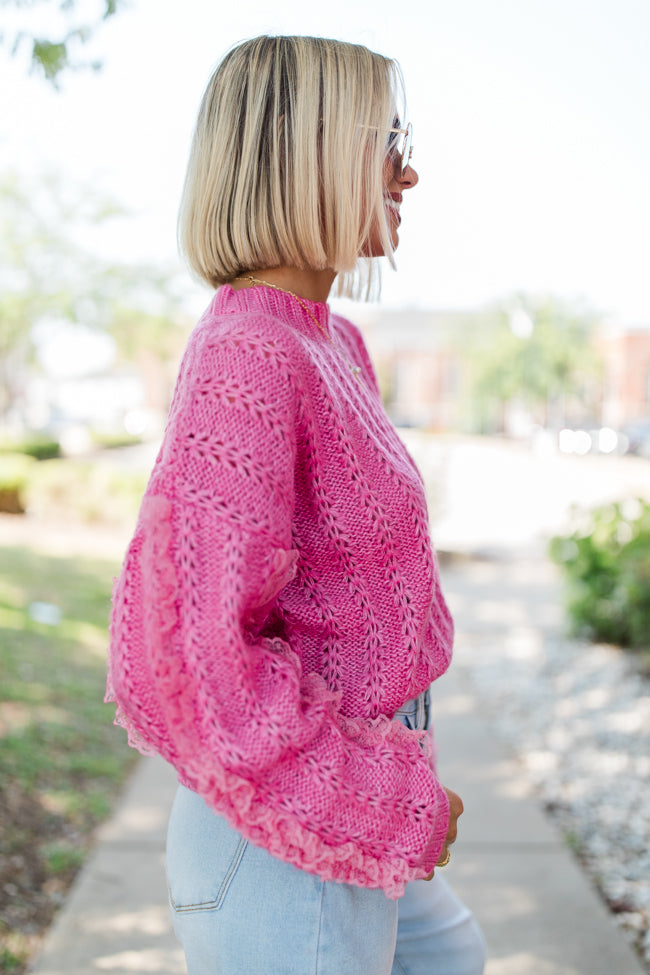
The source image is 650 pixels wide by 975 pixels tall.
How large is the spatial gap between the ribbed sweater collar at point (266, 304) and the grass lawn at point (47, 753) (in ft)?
7.29

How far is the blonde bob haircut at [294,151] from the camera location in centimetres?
124

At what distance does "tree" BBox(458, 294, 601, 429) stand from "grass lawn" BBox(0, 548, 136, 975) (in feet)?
129

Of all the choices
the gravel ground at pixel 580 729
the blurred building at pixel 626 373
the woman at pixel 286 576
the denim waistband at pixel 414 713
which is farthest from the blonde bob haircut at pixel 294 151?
the blurred building at pixel 626 373

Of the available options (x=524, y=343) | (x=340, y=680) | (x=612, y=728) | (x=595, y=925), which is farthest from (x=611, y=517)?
(x=524, y=343)

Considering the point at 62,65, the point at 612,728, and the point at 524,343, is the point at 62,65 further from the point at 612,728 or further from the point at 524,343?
the point at 524,343

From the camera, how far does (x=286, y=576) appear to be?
114 centimetres

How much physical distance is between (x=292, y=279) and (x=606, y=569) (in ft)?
17.2

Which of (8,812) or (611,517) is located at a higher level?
(611,517)

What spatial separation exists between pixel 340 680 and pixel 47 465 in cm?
1200

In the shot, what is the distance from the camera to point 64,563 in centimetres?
896

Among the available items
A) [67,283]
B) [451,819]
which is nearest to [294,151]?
[451,819]

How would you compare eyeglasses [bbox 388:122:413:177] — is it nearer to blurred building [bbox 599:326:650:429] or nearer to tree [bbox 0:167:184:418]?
tree [bbox 0:167:184:418]

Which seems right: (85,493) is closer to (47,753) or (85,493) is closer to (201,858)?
(47,753)

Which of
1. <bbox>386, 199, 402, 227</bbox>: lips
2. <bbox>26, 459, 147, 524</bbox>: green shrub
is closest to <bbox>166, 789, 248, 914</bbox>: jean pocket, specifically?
<bbox>386, 199, 402, 227</bbox>: lips
